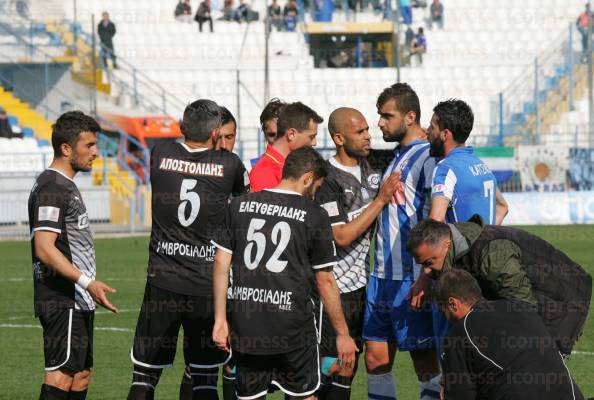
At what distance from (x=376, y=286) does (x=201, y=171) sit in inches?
63.6

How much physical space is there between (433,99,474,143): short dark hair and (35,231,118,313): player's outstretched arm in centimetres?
252

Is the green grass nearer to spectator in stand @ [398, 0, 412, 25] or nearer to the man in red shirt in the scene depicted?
the man in red shirt

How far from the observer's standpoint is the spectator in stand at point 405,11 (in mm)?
43125

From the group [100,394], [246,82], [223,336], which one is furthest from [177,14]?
[223,336]

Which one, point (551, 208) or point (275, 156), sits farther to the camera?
point (551, 208)

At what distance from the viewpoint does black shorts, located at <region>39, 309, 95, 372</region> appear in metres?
7.69

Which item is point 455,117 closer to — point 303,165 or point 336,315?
point 303,165

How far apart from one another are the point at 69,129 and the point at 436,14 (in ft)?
122

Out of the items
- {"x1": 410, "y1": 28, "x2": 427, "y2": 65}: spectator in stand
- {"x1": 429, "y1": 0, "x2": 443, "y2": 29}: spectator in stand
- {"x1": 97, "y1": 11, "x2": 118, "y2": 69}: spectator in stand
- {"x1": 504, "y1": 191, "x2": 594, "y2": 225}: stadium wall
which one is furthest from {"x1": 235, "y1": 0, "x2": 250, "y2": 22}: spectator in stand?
{"x1": 504, "y1": 191, "x2": 594, "y2": 225}: stadium wall

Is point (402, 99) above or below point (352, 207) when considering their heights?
above

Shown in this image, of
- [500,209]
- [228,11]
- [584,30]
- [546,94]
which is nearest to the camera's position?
[500,209]

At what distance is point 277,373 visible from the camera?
691 centimetres

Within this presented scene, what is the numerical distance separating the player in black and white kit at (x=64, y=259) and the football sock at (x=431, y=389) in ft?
7.58

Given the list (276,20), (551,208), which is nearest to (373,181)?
(551,208)
